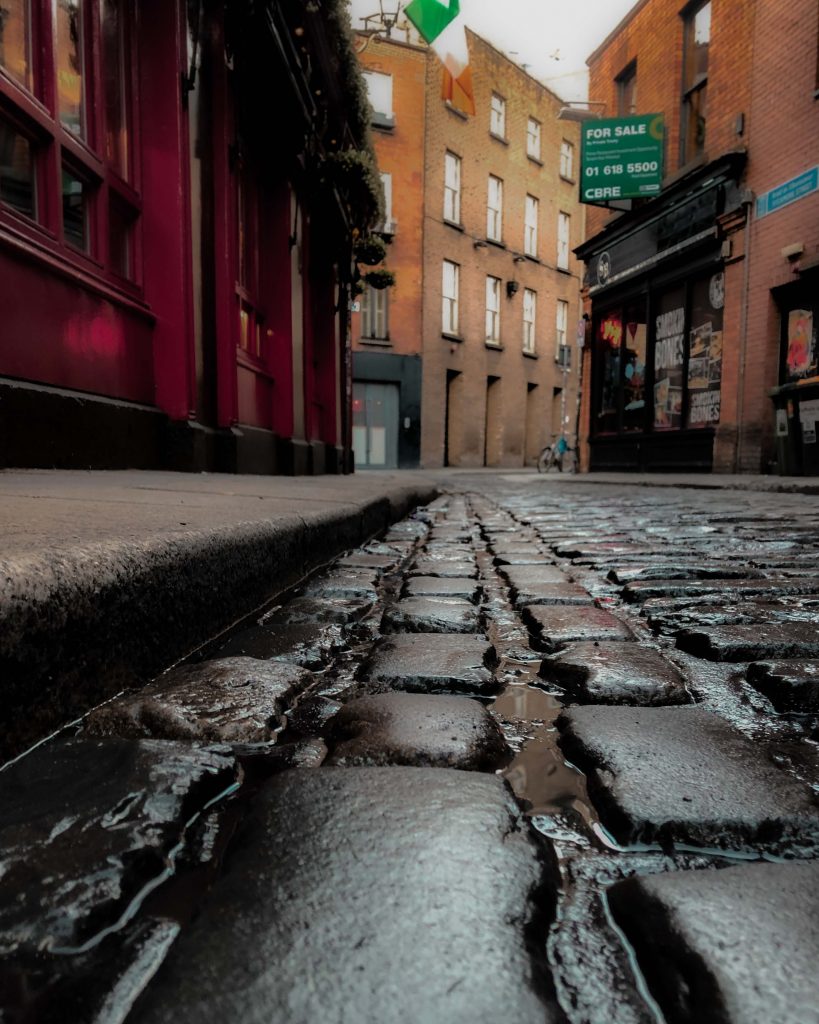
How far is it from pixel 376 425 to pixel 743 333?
38.4ft

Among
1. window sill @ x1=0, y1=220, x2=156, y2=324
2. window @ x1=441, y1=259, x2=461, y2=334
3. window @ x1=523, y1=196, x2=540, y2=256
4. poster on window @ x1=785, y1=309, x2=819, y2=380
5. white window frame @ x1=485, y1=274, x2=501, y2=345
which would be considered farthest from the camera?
window @ x1=523, y1=196, x2=540, y2=256

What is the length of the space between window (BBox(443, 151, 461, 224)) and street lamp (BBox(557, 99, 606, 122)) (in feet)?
22.7

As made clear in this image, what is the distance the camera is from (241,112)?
19.8ft

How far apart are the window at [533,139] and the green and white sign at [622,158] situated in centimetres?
1304

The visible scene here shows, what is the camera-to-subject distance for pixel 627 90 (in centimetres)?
1309

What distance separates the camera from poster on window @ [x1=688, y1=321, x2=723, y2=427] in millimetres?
10328

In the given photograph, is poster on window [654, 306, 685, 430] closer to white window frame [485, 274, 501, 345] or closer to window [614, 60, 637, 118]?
window [614, 60, 637, 118]

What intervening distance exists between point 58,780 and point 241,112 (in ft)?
21.5

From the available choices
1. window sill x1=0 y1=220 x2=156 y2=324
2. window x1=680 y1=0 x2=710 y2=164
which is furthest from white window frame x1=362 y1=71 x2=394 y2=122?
window sill x1=0 y1=220 x2=156 y2=324

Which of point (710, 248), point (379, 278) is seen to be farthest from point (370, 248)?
point (710, 248)

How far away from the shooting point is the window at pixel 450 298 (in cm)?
2041

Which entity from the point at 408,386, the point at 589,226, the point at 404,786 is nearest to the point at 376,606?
the point at 404,786

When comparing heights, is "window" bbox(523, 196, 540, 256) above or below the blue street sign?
above

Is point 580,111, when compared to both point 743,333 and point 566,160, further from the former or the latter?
point 566,160
